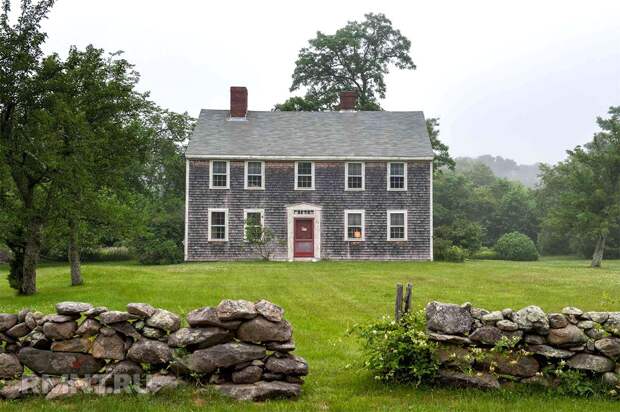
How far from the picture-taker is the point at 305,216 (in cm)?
3275

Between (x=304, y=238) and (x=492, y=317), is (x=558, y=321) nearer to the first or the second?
(x=492, y=317)

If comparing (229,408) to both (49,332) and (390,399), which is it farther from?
(49,332)

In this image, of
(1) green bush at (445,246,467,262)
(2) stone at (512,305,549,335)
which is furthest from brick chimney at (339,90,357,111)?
(2) stone at (512,305,549,335)

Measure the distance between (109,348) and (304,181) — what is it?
1027 inches

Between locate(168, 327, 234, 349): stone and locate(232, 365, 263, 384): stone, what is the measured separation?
1.43 ft

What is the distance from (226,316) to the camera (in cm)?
717

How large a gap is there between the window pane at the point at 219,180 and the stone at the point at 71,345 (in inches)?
1010

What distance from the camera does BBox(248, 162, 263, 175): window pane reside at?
3291 cm

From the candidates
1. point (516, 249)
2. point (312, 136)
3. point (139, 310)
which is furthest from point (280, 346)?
point (516, 249)

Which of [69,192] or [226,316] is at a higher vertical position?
[69,192]

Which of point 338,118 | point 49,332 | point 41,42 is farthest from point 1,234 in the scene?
point 338,118

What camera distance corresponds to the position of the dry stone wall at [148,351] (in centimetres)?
717

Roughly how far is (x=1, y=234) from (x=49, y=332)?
386 inches

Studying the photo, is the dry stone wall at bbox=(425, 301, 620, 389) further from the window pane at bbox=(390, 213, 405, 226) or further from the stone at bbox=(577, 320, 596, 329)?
the window pane at bbox=(390, 213, 405, 226)
